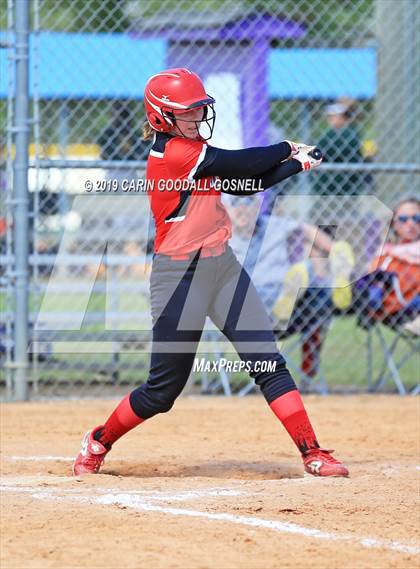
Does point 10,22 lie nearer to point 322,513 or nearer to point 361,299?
point 361,299

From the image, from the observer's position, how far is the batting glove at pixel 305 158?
490 centimetres

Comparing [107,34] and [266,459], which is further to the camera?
[107,34]

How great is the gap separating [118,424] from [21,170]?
3011 millimetres

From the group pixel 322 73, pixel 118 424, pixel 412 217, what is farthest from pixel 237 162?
pixel 322 73

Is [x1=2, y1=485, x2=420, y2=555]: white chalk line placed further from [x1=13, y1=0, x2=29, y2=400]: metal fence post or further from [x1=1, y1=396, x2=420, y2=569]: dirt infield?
[x1=13, y1=0, x2=29, y2=400]: metal fence post

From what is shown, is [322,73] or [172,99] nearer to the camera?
[172,99]

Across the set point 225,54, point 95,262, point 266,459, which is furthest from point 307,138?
point 266,459

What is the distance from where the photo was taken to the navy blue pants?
4.93 meters

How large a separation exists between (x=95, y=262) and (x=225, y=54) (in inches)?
104

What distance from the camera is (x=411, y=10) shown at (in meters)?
9.70

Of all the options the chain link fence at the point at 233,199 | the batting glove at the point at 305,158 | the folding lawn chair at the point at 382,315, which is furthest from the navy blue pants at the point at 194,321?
the folding lawn chair at the point at 382,315

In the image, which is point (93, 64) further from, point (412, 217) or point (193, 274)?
point (193, 274)

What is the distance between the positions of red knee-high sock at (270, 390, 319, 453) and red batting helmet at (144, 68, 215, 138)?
132 cm

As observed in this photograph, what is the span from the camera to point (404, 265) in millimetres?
8320
